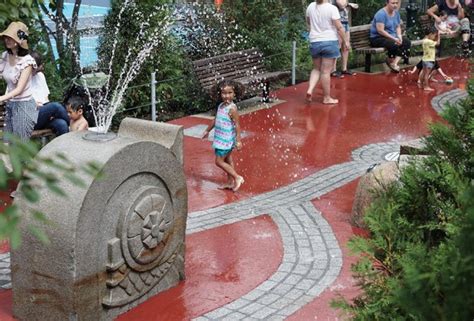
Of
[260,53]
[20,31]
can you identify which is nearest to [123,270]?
[20,31]

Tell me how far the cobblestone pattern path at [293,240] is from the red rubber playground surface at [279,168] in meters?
0.09

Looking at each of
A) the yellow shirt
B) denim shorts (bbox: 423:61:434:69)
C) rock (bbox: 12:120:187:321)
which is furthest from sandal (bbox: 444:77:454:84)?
rock (bbox: 12:120:187:321)

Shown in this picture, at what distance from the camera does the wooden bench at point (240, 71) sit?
40.8 ft

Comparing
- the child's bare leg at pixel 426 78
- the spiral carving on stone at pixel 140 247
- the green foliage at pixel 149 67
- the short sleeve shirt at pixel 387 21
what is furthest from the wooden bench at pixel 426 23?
the spiral carving on stone at pixel 140 247

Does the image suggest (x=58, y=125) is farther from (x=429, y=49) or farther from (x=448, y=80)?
(x=448, y=80)

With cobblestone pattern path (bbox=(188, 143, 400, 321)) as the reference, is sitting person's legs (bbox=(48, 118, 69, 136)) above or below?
above

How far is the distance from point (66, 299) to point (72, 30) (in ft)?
25.6

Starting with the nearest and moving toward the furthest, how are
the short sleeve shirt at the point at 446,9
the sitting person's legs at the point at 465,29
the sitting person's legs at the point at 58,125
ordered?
the sitting person's legs at the point at 58,125 → the sitting person's legs at the point at 465,29 → the short sleeve shirt at the point at 446,9

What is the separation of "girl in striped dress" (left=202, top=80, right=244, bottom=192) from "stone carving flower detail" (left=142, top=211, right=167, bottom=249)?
266cm

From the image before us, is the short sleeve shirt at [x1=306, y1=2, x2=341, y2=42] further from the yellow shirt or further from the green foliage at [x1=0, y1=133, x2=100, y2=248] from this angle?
the green foliage at [x1=0, y1=133, x2=100, y2=248]

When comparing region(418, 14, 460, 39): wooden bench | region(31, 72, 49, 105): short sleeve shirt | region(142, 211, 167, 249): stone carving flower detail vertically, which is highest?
region(31, 72, 49, 105): short sleeve shirt

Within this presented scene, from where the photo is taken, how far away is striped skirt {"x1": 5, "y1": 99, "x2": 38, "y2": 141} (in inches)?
335

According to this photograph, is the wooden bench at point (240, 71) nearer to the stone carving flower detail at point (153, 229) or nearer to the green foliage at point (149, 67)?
the green foliage at point (149, 67)

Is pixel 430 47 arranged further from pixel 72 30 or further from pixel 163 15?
pixel 72 30
